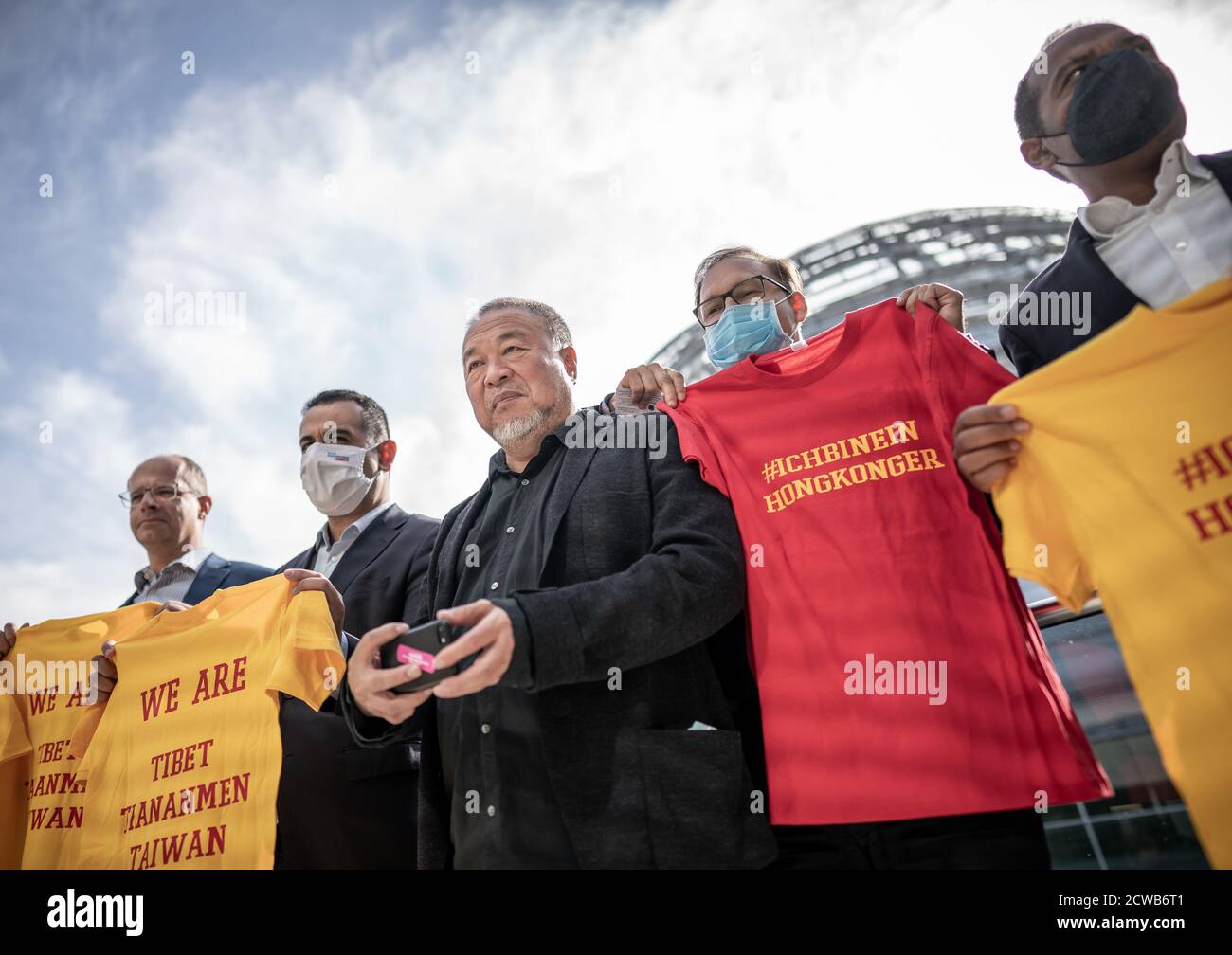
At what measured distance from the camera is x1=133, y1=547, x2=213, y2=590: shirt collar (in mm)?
4445

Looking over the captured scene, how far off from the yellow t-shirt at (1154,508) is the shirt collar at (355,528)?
2.63 metres

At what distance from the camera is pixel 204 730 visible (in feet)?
9.69

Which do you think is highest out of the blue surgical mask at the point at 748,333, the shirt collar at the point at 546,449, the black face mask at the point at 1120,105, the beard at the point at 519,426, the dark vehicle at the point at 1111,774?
the black face mask at the point at 1120,105

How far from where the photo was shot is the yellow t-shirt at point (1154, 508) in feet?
5.90

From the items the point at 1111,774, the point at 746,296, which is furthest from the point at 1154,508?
the point at 746,296

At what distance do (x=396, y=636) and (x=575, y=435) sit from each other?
1036 mm

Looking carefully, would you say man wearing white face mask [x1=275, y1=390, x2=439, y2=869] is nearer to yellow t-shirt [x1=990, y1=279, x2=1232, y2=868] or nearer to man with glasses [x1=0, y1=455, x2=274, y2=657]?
man with glasses [x1=0, y1=455, x2=274, y2=657]

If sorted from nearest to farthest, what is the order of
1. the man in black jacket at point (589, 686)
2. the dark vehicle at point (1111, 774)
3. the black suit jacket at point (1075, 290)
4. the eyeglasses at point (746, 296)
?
the man in black jacket at point (589, 686)
the black suit jacket at point (1075, 290)
the dark vehicle at point (1111, 774)
the eyeglasses at point (746, 296)

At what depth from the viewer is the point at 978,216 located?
16656mm

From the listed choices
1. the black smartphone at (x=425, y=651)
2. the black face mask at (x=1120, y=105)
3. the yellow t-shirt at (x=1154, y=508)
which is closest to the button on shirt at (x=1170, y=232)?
the black face mask at (x=1120, y=105)

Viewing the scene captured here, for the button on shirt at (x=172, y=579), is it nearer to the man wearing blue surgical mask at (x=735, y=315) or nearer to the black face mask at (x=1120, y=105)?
the man wearing blue surgical mask at (x=735, y=315)
